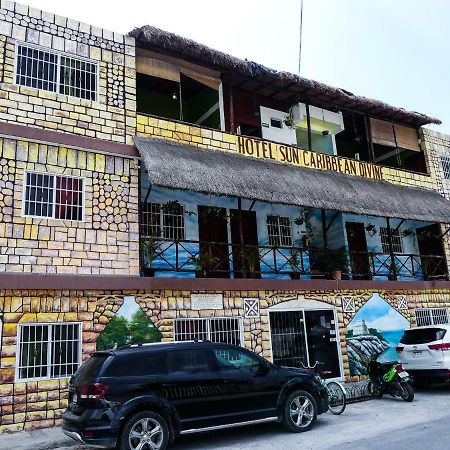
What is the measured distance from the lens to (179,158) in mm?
11672

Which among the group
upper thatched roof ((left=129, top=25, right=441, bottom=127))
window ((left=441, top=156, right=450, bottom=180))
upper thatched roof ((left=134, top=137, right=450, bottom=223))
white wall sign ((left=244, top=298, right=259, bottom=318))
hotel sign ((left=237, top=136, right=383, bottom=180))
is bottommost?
white wall sign ((left=244, top=298, right=259, bottom=318))

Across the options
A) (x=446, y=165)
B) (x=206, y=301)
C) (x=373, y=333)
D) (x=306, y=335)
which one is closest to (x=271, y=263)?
(x=306, y=335)

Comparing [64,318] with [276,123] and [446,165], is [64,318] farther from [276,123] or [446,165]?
[446,165]

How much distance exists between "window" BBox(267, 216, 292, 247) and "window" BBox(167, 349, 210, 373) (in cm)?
798

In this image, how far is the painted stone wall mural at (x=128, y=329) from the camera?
10.1 metres

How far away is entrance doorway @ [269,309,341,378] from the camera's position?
12703 mm

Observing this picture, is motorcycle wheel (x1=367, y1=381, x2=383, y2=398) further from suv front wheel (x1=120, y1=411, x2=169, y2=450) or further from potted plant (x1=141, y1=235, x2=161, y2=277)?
suv front wheel (x1=120, y1=411, x2=169, y2=450)

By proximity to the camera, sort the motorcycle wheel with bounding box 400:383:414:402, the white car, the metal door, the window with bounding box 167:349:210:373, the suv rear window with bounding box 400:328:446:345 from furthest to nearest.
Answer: the metal door
the suv rear window with bounding box 400:328:446:345
the white car
the motorcycle wheel with bounding box 400:383:414:402
the window with bounding box 167:349:210:373

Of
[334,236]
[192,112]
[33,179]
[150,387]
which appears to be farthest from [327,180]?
[150,387]

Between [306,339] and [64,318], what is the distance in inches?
262

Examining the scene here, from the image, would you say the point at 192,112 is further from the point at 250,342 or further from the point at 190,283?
the point at 250,342

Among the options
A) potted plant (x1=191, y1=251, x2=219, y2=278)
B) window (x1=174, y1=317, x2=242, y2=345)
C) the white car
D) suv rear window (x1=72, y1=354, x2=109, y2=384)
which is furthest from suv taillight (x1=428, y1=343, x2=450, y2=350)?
suv rear window (x1=72, y1=354, x2=109, y2=384)

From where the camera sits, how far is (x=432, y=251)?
59.9 feet

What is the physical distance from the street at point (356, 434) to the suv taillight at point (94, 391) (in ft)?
5.29
